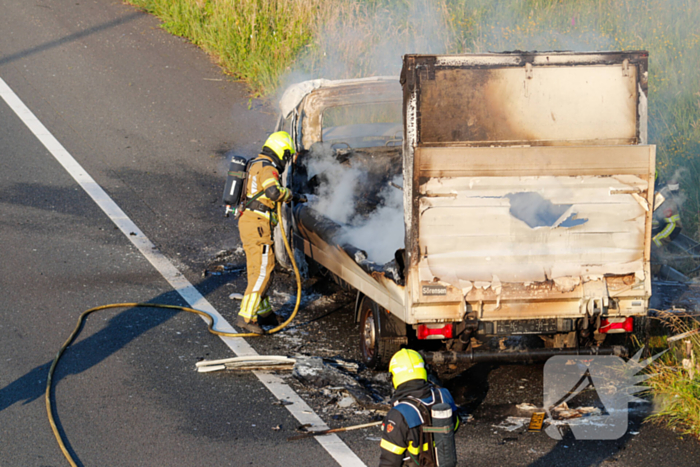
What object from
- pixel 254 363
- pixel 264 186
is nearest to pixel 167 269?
pixel 264 186

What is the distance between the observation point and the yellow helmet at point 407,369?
3.92m

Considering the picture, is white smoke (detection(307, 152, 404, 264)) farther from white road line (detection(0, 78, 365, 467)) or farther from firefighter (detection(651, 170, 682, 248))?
firefighter (detection(651, 170, 682, 248))

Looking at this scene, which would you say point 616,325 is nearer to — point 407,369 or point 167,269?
point 407,369

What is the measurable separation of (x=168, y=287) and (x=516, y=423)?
164 inches

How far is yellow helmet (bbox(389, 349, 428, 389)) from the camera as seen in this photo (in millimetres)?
3922

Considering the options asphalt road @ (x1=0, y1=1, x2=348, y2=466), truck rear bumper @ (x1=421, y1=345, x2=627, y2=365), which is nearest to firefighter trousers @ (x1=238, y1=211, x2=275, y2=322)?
asphalt road @ (x1=0, y1=1, x2=348, y2=466)

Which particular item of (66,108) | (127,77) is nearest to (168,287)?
(66,108)

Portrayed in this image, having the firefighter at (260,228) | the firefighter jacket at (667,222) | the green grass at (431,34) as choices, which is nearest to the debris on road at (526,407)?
the firefighter at (260,228)

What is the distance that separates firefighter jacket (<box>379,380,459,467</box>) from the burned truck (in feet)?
4.80

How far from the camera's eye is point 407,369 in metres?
3.93

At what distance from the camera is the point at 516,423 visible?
5.49 m

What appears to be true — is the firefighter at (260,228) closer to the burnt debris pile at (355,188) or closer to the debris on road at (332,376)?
the burnt debris pile at (355,188)

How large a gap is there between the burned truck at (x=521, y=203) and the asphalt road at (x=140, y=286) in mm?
805

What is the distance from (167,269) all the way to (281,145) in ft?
7.29
